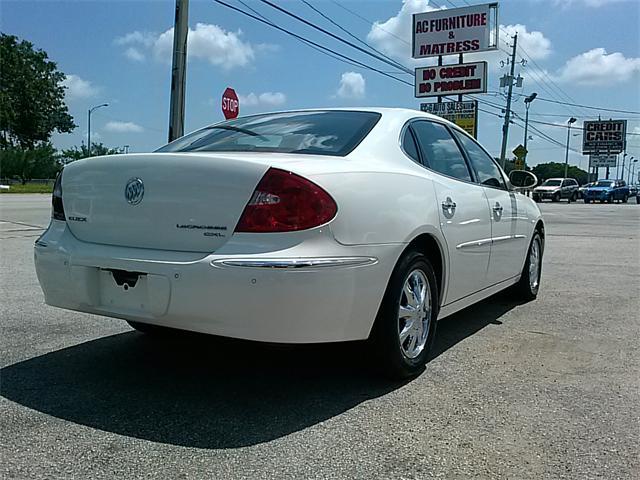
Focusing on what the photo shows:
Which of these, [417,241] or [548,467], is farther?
[417,241]

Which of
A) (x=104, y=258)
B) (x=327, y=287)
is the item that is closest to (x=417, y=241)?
(x=327, y=287)

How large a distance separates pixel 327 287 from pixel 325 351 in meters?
1.26

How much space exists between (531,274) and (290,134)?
3.10 metres

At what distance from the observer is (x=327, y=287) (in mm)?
2807

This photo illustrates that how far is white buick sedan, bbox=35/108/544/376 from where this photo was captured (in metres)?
2.77

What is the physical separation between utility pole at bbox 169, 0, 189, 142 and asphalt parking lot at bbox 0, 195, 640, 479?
21.8 feet

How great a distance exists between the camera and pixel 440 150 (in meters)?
4.13

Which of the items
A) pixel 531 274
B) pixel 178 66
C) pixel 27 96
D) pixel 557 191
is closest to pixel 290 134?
pixel 531 274

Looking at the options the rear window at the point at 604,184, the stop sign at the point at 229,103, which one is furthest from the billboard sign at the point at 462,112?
the stop sign at the point at 229,103

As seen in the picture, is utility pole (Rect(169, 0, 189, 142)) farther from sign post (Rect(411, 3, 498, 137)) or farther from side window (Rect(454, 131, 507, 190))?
sign post (Rect(411, 3, 498, 137))

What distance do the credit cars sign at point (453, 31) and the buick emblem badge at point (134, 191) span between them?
27.0 meters

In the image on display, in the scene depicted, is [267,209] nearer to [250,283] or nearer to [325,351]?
[250,283]

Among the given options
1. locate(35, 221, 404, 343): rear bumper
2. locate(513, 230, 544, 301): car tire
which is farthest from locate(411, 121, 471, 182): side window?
locate(513, 230, 544, 301): car tire

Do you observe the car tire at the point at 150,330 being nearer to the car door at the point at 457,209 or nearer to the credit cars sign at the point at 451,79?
the car door at the point at 457,209
